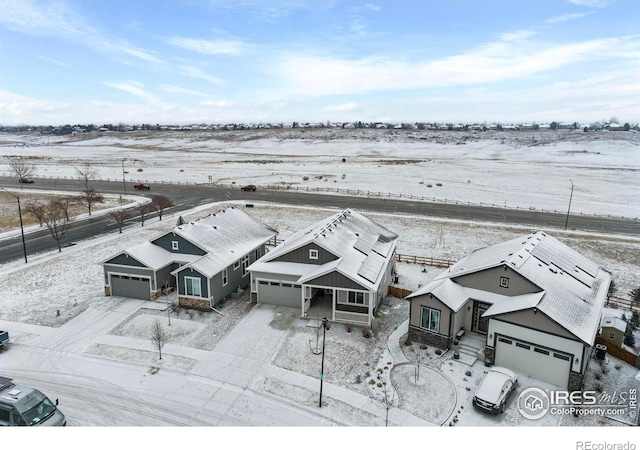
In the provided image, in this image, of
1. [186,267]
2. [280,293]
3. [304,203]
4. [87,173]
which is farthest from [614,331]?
[87,173]

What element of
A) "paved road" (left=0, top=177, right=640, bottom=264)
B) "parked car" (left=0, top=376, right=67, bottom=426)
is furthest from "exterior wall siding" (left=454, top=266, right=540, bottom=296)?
"paved road" (left=0, top=177, right=640, bottom=264)

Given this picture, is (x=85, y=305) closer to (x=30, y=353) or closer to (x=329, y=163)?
(x=30, y=353)

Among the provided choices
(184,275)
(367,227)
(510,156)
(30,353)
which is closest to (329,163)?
(510,156)

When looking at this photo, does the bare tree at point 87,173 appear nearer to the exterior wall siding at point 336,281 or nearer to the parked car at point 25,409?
the exterior wall siding at point 336,281

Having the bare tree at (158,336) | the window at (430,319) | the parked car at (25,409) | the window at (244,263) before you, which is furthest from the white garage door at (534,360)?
the parked car at (25,409)

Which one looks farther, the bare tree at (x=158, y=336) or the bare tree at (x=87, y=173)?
the bare tree at (x=87, y=173)

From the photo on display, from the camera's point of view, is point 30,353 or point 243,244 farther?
point 243,244
